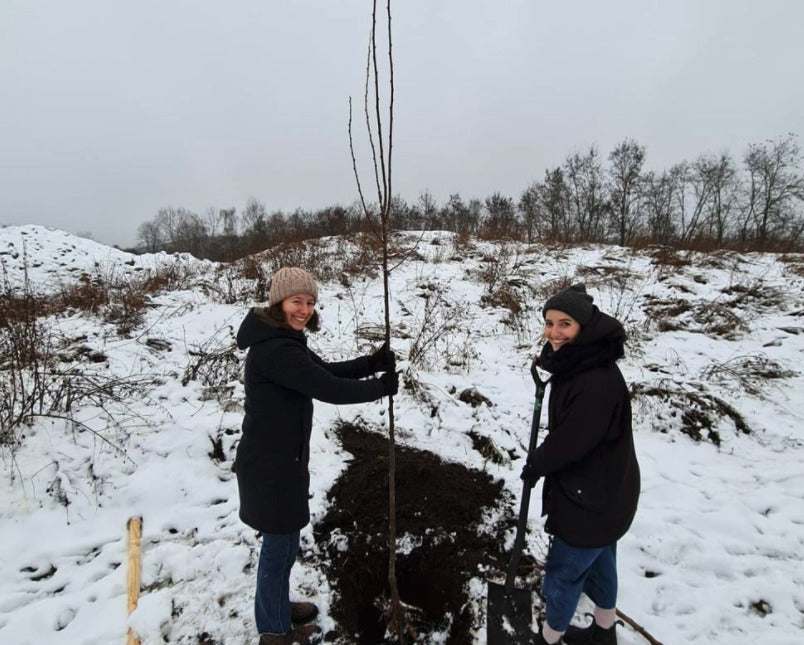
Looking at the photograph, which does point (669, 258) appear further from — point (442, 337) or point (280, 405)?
point (280, 405)

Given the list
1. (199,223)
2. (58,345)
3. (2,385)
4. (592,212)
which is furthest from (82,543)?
(199,223)

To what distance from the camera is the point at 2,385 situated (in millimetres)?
3363

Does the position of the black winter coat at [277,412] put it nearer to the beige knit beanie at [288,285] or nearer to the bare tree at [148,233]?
the beige knit beanie at [288,285]

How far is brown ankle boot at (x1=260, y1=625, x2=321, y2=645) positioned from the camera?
1896 mm

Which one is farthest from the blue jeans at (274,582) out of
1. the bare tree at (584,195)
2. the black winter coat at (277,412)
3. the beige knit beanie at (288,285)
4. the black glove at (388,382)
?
the bare tree at (584,195)

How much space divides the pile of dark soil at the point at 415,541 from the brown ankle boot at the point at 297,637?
0.07m

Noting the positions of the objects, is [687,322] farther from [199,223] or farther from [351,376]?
[199,223]

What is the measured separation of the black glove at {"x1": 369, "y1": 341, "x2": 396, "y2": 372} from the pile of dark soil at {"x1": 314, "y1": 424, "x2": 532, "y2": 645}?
52.9 inches

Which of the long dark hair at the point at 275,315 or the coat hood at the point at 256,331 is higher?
the long dark hair at the point at 275,315

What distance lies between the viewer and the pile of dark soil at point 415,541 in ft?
6.97

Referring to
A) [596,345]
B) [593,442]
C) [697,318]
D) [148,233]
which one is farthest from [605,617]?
[148,233]

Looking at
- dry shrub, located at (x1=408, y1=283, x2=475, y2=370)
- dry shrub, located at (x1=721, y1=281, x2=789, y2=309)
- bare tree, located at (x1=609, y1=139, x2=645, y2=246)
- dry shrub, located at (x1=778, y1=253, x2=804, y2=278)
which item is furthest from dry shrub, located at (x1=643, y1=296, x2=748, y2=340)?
bare tree, located at (x1=609, y1=139, x2=645, y2=246)

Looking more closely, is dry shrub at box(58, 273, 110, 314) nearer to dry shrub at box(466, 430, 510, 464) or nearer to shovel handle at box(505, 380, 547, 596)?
dry shrub at box(466, 430, 510, 464)

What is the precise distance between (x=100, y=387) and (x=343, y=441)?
2376 mm
